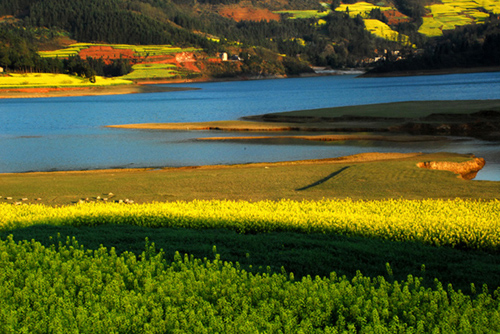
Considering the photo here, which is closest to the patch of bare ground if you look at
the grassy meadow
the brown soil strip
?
the brown soil strip

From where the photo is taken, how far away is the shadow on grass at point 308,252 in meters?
8.48

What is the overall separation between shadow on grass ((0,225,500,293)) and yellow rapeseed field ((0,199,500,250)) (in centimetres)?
50

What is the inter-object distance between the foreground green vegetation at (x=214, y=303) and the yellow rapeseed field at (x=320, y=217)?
3228 mm

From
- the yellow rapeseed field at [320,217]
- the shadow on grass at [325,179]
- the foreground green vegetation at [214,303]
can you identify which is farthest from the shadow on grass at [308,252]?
the shadow on grass at [325,179]

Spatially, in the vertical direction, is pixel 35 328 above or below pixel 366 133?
above

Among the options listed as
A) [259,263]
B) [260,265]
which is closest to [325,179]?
[259,263]

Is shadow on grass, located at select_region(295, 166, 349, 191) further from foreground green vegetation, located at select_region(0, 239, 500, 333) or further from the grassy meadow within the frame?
foreground green vegetation, located at select_region(0, 239, 500, 333)

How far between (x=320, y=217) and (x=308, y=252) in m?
2.69

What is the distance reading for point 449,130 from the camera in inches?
1550

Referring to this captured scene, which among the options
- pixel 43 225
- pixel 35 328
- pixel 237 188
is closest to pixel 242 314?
pixel 35 328

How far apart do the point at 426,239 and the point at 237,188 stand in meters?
9.46

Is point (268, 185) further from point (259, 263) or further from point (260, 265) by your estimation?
point (260, 265)

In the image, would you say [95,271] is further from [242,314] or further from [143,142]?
[143,142]

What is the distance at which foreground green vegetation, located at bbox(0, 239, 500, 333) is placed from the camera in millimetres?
6020
